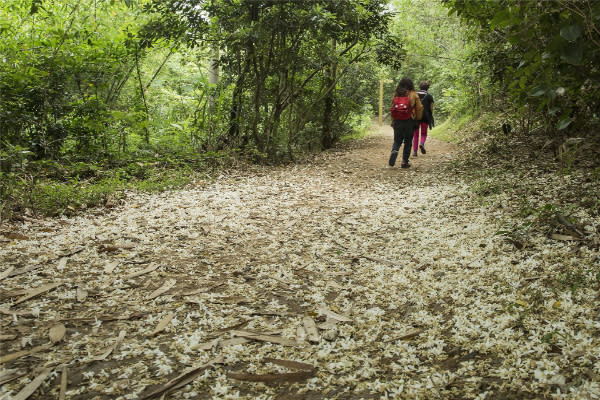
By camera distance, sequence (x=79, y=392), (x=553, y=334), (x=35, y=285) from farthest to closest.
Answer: (x=35, y=285), (x=553, y=334), (x=79, y=392)

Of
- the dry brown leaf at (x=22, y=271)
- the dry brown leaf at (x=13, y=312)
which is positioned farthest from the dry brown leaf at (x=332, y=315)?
Result: the dry brown leaf at (x=22, y=271)

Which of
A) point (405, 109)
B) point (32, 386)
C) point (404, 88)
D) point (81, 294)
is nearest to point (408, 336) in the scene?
point (32, 386)

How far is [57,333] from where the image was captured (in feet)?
8.27

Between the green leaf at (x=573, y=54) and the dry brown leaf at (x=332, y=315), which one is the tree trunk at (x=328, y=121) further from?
the green leaf at (x=573, y=54)

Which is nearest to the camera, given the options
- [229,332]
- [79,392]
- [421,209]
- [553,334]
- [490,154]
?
[79,392]

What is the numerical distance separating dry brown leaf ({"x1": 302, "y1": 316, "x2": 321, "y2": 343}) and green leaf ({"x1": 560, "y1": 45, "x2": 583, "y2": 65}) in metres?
2.10

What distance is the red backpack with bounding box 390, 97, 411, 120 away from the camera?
8508 mm

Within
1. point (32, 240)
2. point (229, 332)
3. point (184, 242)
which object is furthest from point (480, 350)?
point (32, 240)

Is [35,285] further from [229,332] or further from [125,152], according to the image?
[125,152]

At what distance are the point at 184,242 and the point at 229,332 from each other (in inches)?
76.5

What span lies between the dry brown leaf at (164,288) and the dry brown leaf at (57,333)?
0.66m

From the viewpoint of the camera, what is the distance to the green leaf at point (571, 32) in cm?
169

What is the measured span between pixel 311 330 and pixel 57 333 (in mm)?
1665

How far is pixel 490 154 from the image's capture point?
26.1 feet
